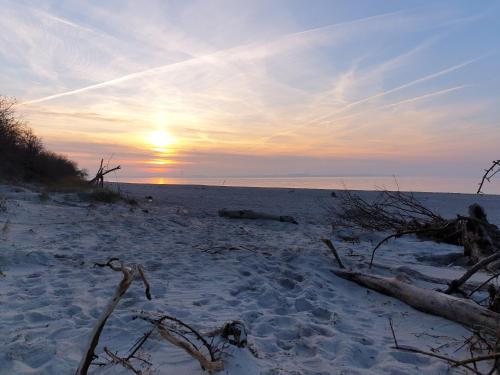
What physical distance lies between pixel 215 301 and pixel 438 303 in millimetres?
2579

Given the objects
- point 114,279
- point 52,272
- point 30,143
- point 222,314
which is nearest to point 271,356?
point 222,314

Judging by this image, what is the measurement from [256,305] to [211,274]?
1.61 m

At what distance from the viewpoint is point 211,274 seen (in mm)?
6289

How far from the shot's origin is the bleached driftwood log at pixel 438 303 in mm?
3886

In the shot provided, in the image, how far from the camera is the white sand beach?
10.8ft

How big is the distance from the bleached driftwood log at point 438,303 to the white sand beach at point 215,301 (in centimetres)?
11

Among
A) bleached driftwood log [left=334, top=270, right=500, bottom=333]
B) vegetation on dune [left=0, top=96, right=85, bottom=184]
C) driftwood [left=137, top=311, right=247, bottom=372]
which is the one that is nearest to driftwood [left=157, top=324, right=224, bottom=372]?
driftwood [left=137, top=311, right=247, bottom=372]

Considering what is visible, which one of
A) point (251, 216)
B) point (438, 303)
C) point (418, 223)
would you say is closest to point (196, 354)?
point (438, 303)

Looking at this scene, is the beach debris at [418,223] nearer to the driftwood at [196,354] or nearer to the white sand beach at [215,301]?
the white sand beach at [215,301]

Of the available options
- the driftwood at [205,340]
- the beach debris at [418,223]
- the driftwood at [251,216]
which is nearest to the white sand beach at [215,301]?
the driftwood at [205,340]

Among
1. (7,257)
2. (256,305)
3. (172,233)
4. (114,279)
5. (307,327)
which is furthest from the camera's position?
(172,233)

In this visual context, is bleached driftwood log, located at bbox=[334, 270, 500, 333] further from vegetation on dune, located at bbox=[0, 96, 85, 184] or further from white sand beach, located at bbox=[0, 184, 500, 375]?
vegetation on dune, located at bbox=[0, 96, 85, 184]

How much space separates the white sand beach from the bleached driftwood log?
108 mm

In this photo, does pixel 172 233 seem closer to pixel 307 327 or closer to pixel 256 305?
pixel 256 305
